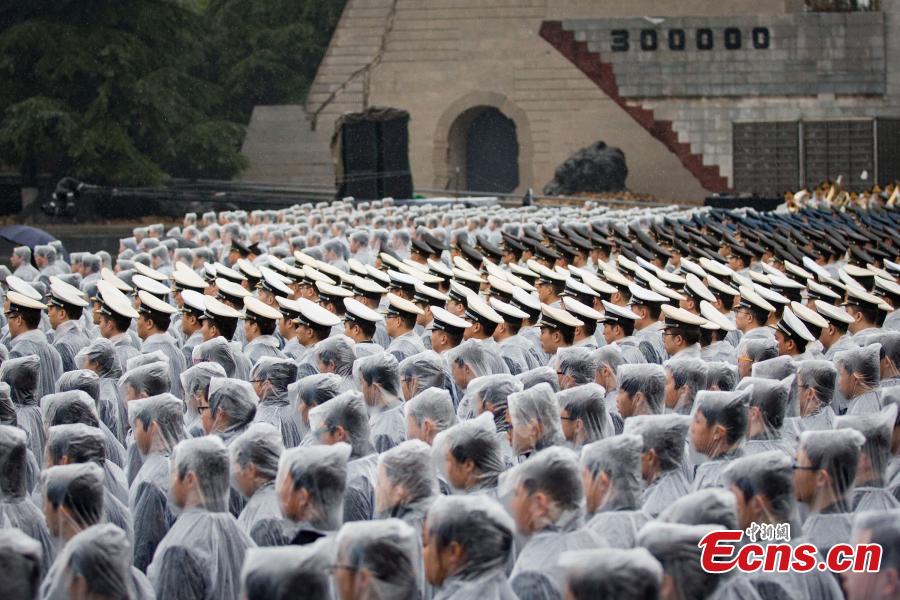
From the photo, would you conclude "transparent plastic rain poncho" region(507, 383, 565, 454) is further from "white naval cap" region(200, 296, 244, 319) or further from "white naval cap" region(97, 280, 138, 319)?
"white naval cap" region(97, 280, 138, 319)

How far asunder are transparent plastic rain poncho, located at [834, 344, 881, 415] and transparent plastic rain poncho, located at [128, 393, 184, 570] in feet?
11.9

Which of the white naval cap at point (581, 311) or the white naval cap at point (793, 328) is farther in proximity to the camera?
the white naval cap at point (581, 311)

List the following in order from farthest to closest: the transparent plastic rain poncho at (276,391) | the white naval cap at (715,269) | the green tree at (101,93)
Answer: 1. the green tree at (101,93)
2. the white naval cap at (715,269)
3. the transparent plastic rain poncho at (276,391)

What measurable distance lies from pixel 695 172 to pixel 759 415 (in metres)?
30.0

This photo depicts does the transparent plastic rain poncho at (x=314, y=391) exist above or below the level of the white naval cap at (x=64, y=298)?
below

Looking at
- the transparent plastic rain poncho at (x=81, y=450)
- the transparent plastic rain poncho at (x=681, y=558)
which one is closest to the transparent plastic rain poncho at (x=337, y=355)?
the transparent plastic rain poncho at (x=81, y=450)

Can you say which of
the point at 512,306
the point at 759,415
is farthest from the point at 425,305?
the point at 759,415

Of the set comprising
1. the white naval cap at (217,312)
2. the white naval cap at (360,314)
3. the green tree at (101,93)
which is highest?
the green tree at (101,93)

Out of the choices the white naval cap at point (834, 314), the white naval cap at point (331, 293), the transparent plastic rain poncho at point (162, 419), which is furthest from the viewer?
the white naval cap at point (331, 293)

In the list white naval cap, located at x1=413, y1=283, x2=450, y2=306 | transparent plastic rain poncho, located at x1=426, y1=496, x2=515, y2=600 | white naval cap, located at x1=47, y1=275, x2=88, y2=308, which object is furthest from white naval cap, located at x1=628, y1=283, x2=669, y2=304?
transparent plastic rain poncho, located at x1=426, y1=496, x2=515, y2=600

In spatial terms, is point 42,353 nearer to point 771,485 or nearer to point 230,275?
point 230,275

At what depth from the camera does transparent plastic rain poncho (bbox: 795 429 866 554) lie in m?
5.75

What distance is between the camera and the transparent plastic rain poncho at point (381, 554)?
472cm

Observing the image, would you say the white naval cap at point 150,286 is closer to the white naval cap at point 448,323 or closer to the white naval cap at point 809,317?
the white naval cap at point 448,323
